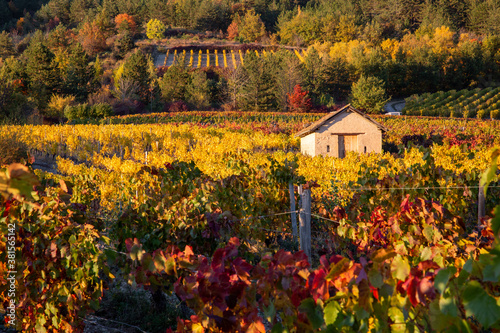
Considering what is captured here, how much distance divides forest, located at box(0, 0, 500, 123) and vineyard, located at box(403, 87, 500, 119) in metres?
4.63

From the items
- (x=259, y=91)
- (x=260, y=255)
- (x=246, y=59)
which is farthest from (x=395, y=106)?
(x=260, y=255)

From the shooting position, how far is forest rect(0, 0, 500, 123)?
40344 millimetres

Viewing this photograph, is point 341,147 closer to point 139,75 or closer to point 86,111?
point 86,111

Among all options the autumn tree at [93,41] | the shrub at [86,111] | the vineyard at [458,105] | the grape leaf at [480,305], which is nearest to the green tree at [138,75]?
the shrub at [86,111]

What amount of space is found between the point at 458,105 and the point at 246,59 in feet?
86.6

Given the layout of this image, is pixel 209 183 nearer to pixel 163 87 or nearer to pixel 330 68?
pixel 163 87

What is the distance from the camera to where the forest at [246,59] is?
40344 mm

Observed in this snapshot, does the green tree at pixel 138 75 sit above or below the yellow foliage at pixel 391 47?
below

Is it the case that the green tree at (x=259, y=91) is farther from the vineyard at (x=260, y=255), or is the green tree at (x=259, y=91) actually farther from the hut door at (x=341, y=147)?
the vineyard at (x=260, y=255)

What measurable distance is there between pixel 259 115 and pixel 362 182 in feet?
110

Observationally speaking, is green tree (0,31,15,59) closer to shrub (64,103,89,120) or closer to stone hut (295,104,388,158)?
shrub (64,103,89,120)

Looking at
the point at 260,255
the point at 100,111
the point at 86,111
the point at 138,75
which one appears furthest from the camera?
Result: the point at 138,75

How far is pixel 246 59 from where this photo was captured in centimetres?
5253

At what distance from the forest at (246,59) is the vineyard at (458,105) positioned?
4.63m
